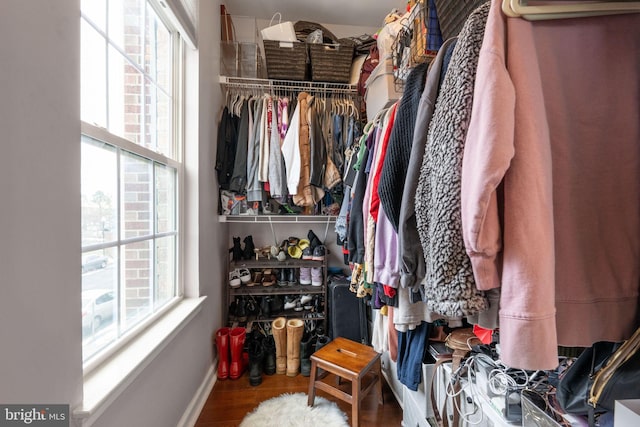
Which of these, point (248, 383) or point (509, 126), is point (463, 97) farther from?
point (248, 383)

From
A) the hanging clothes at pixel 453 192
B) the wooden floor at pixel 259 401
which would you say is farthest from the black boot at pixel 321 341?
the hanging clothes at pixel 453 192

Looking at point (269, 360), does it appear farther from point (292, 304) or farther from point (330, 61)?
point (330, 61)

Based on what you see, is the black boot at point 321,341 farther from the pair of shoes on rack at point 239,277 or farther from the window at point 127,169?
the window at point 127,169

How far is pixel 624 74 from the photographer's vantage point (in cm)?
48

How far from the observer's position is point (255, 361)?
1.74 meters

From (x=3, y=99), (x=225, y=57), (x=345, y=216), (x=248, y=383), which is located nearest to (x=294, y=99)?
(x=225, y=57)

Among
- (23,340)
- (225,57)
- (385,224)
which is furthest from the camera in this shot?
(225,57)

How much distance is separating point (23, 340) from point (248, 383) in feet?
4.86

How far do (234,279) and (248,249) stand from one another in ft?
0.82

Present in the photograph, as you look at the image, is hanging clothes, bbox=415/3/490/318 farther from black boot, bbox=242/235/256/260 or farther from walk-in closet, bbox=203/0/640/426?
black boot, bbox=242/235/256/260

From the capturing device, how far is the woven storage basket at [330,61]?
1.96 m

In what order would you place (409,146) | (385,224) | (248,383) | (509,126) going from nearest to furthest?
(509,126)
(409,146)
(385,224)
(248,383)

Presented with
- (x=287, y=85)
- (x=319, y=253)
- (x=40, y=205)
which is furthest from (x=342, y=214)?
(x=287, y=85)

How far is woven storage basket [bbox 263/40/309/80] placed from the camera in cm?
191
